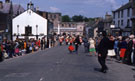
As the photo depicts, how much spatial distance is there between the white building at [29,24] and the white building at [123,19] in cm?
1781

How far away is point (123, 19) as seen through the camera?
5544 cm

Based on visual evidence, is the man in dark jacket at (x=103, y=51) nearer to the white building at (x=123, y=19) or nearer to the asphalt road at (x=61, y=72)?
the asphalt road at (x=61, y=72)

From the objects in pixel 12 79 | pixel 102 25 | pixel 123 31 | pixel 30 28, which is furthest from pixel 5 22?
pixel 12 79

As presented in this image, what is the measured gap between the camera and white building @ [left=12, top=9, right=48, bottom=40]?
59.0m

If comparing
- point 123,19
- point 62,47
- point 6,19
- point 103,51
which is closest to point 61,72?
point 103,51

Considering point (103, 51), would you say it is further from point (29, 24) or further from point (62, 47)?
point (29, 24)

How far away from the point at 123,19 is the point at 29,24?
22.4m

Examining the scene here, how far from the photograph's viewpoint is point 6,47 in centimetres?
2206

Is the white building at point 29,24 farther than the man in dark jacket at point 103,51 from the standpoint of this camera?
Yes

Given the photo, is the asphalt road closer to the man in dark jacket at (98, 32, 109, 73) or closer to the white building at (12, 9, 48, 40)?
the man in dark jacket at (98, 32, 109, 73)

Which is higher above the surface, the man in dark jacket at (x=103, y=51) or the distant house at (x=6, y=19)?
the distant house at (x=6, y=19)

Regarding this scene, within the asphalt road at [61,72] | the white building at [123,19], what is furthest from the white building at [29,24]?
the asphalt road at [61,72]

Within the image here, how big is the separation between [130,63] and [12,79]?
9.46 m

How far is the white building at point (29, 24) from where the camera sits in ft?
194
